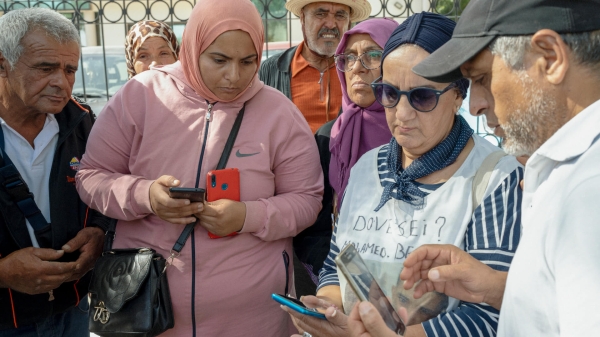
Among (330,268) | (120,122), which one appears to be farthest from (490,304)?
(120,122)

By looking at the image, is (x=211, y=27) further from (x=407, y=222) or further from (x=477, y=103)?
(x=477, y=103)

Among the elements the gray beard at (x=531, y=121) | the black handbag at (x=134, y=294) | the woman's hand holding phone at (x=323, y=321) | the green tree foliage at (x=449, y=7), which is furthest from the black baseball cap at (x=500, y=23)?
the green tree foliage at (x=449, y=7)

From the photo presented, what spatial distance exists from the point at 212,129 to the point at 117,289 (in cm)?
73

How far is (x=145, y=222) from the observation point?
2.35 meters

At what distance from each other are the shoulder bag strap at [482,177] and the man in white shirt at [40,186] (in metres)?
1.70

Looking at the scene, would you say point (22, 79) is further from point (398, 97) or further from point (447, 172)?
point (447, 172)

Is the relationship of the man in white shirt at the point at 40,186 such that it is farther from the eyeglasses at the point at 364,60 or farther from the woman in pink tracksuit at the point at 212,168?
the eyeglasses at the point at 364,60

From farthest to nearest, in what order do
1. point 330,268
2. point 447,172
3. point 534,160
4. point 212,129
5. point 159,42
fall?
point 159,42 < point 212,129 < point 330,268 < point 447,172 < point 534,160

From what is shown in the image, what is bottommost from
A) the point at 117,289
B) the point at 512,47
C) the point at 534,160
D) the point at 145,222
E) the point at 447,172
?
the point at 117,289

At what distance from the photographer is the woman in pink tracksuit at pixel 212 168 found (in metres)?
2.24

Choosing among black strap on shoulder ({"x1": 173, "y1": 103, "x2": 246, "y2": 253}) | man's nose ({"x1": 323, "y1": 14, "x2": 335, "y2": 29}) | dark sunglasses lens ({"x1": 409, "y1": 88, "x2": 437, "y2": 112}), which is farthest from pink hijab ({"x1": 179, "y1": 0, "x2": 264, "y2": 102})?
man's nose ({"x1": 323, "y1": 14, "x2": 335, "y2": 29})

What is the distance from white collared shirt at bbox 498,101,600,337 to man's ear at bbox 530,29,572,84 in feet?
0.37

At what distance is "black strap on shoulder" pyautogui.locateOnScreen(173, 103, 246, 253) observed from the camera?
222 cm

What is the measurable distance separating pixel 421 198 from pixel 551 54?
0.72 meters
